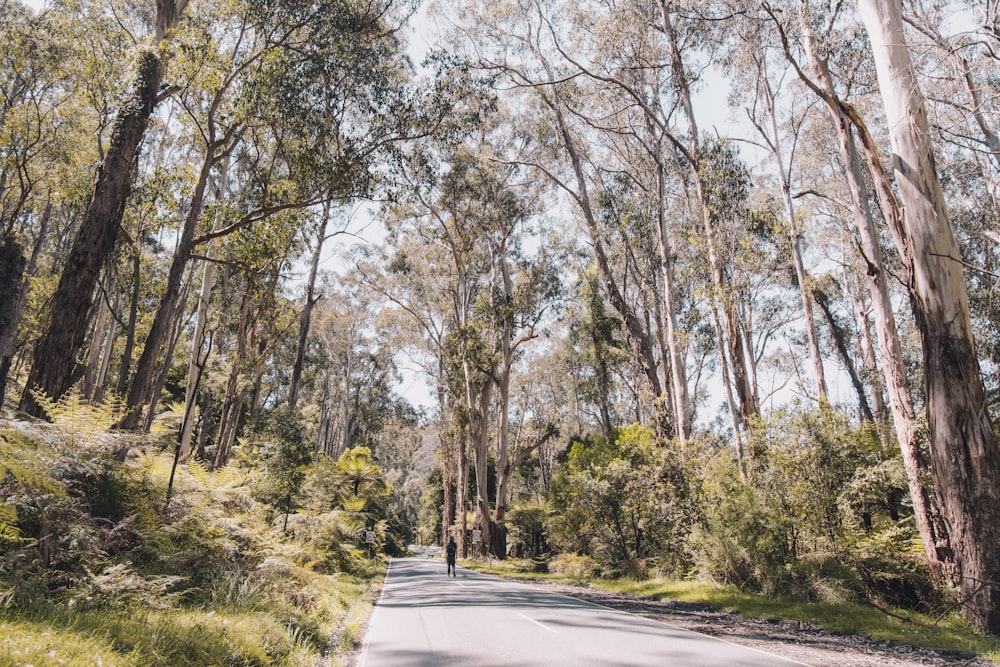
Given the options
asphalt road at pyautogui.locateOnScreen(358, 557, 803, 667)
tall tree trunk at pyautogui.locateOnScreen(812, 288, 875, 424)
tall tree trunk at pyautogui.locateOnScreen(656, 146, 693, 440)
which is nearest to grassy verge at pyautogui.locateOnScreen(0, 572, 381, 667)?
asphalt road at pyautogui.locateOnScreen(358, 557, 803, 667)

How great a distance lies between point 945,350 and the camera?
26.4 feet

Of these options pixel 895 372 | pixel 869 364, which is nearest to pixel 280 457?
pixel 895 372

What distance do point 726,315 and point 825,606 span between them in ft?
23.1

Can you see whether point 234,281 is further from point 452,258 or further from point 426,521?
point 426,521

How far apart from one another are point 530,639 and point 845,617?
5.07m

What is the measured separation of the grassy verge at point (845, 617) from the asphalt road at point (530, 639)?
223 centimetres

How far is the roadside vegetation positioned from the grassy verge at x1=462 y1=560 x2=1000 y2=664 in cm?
666

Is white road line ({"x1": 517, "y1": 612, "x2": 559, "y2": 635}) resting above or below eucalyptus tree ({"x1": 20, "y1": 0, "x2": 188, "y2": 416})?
below

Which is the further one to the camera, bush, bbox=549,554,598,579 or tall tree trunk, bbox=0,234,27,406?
bush, bbox=549,554,598,579

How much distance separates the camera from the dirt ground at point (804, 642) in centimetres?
622

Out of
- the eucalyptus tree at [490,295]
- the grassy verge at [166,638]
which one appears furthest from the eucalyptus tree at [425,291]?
the grassy verge at [166,638]

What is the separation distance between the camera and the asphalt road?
5.89 metres

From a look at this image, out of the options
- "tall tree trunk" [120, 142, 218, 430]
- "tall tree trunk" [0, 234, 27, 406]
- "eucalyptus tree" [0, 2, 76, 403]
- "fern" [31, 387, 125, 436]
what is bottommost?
"fern" [31, 387, 125, 436]

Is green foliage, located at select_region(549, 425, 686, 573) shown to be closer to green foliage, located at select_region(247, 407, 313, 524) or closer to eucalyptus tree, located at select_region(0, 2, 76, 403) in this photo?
green foliage, located at select_region(247, 407, 313, 524)
